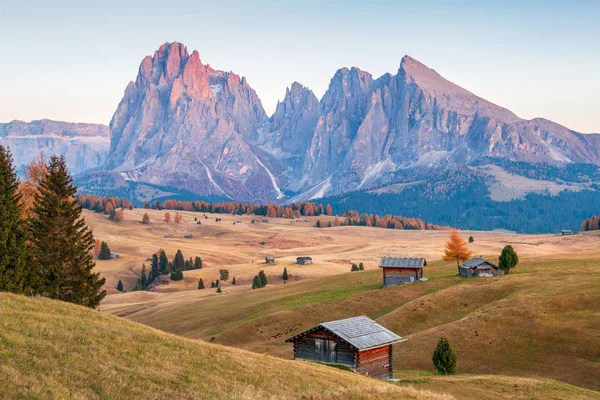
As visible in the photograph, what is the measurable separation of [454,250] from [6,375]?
8315 cm

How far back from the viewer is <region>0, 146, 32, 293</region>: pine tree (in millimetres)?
43500

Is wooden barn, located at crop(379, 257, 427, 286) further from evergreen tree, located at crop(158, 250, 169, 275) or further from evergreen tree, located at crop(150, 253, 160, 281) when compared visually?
evergreen tree, located at crop(158, 250, 169, 275)

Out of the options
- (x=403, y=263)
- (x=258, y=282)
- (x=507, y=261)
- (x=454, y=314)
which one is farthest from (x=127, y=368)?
(x=258, y=282)

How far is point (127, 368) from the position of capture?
27.4 m

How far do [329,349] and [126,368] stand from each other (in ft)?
82.8

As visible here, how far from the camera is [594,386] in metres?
46.4

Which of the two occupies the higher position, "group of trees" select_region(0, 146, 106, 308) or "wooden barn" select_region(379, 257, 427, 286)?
"group of trees" select_region(0, 146, 106, 308)

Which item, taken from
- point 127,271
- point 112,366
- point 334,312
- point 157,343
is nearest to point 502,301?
point 334,312

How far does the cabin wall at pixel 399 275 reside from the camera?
88875 millimetres

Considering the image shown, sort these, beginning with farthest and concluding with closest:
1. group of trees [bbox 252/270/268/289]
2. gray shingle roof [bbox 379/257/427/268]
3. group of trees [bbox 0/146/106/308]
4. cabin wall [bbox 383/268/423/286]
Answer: group of trees [bbox 252/270/268/289]
gray shingle roof [bbox 379/257/427/268]
cabin wall [bbox 383/268/423/286]
group of trees [bbox 0/146/106/308]

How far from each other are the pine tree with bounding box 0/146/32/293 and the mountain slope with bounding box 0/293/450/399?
691cm

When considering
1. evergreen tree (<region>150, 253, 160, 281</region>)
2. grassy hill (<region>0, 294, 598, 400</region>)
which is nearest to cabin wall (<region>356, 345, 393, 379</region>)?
grassy hill (<region>0, 294, 598, 400</region>)

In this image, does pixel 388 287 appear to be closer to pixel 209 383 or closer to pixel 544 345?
pixel 544 345

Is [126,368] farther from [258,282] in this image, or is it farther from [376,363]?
[258,282]
